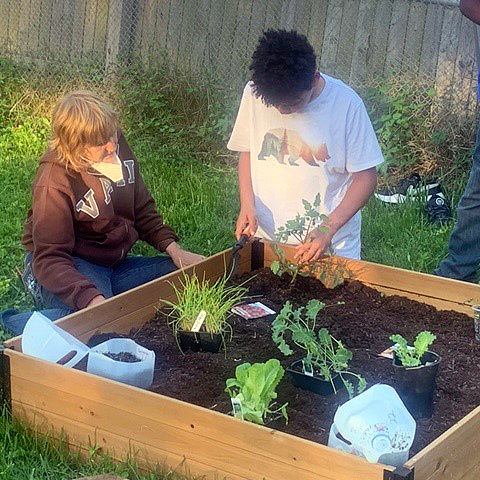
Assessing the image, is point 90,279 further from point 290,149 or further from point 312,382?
point 312,382

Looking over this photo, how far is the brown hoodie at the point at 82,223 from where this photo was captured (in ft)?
12.7

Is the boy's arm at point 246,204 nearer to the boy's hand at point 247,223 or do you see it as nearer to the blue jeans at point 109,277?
the boy's hand at point 247,223

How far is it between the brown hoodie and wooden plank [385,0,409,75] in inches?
113

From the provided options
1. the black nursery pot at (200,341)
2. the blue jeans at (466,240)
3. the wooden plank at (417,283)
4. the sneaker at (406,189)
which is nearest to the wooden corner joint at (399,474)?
the black nursery pot at (200,341)

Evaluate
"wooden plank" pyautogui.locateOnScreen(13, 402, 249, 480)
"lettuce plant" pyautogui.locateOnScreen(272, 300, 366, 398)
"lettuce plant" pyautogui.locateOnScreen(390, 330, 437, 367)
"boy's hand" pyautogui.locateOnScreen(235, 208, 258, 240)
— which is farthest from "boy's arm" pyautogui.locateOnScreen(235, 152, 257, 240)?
"wooden plank" pyautogui.locateOnScreen(13, 402, 249, 480)

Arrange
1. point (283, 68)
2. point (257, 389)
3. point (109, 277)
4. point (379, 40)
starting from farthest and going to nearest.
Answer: point (379, 40) < point (109, 277) < point (283, 68) < point (257, 389)

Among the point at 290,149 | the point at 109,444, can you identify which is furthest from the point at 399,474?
the point at 290,149

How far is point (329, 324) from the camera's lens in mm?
3729

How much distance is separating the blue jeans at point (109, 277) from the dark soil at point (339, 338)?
41cm

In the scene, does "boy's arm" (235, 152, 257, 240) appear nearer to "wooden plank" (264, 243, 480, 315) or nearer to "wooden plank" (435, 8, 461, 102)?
"wooden plank" (264, 243, 480, 315)

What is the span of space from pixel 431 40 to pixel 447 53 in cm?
16

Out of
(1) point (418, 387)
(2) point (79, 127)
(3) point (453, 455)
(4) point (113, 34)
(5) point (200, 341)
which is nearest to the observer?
(3) point (453, 455)

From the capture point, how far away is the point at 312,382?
10.2 feet

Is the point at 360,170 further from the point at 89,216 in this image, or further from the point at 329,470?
the point at 329,470
